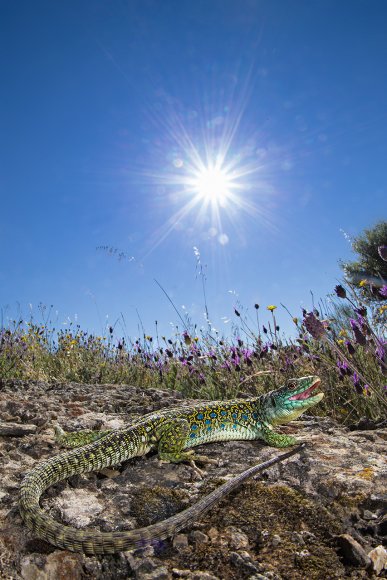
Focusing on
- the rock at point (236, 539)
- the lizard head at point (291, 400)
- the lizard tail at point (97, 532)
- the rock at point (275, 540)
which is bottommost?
the rock at point (275, 540)

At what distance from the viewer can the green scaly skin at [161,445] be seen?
2.06 meters

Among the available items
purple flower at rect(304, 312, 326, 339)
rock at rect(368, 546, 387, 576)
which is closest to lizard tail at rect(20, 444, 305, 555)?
rock at rect(368, 546, 387, 576)

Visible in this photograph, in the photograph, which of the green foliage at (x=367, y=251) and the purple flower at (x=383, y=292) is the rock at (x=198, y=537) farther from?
the green foliage at (x=367, y=251)

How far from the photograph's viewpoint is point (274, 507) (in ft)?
7.83

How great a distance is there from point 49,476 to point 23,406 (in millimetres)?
2184

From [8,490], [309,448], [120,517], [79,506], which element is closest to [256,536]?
[120,517]

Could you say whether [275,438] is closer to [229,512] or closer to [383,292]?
[229,512]

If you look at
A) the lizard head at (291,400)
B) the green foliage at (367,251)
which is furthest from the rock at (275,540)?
the green foliage at (367,251)

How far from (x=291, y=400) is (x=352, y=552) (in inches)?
64.3

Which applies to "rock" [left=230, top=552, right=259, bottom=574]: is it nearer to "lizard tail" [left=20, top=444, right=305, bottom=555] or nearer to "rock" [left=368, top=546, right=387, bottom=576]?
"lizard tail" [left=20, top=444, right=305, bottom=555]

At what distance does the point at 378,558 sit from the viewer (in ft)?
6.57

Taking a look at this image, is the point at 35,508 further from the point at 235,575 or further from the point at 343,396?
the point at 343,396

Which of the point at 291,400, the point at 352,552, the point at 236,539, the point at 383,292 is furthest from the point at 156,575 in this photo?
the point at 383,292

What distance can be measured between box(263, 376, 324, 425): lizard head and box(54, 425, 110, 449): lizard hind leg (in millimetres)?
1339
